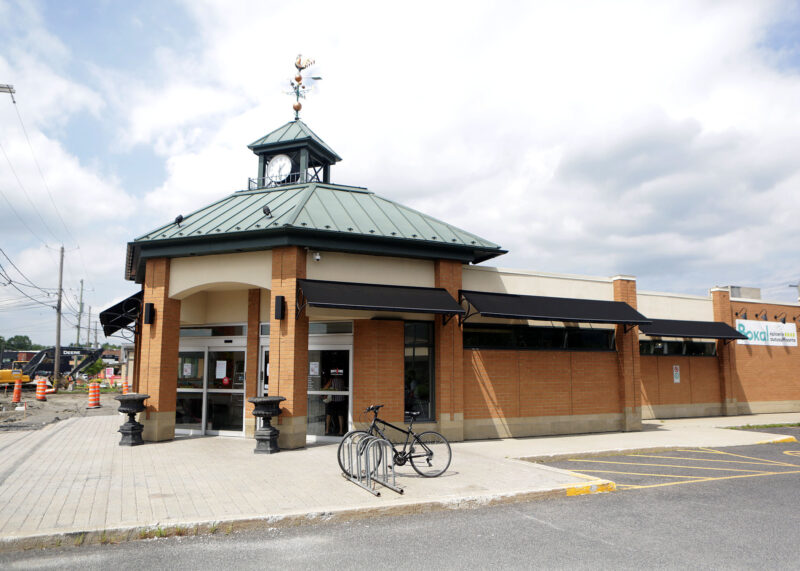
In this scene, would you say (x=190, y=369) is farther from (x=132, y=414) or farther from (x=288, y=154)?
(x=288, y=154)

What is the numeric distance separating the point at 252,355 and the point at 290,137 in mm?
7798

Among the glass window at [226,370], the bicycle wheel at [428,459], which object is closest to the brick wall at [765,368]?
the bicycle wheel at [428,459]

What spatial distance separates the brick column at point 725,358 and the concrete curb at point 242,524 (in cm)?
1579

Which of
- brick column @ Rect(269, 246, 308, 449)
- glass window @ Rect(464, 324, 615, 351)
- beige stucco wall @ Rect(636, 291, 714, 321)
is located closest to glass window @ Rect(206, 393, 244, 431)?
brick column @ Rect(269, 246, 308, 449)

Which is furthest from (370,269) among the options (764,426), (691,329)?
(764,426)

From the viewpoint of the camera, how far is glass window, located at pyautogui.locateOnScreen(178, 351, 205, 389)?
14492mm

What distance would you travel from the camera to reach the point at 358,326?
1306 cm

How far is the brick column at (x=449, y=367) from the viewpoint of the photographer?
13188mm

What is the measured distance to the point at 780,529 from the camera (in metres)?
6.45

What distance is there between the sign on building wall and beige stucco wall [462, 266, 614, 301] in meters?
8.43

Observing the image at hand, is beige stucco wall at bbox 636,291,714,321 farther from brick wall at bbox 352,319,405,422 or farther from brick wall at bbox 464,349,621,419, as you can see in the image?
brick wall at bbox 352,319,405,422

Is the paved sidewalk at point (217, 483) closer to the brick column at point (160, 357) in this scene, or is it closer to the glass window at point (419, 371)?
the brick column at point (160, 357)

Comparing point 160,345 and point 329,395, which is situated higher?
point 160,345

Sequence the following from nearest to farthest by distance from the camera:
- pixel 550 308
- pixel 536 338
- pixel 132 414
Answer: pixel 132 414
pixel 550 308
pixel 536 338
